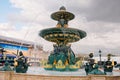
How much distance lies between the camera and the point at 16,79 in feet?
34.0

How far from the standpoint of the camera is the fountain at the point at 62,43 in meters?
18.4

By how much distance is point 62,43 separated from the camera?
19.7 metres

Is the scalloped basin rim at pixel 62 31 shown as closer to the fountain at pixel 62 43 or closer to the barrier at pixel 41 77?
the fountain at pixel 62 43

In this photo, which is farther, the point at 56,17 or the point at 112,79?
the point at 56,17

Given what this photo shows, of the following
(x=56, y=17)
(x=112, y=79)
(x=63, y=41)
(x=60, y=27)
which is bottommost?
(x=112, y=79)

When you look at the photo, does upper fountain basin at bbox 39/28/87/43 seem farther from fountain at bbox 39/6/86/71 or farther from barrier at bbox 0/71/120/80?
barrier at bbox 0/71/120/80

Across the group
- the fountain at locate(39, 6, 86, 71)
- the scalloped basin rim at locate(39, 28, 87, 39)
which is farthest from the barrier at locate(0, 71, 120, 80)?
the scalloped basin rim at locate(39, 28, 87, 39)

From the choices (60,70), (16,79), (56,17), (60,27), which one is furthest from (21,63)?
(56,17)

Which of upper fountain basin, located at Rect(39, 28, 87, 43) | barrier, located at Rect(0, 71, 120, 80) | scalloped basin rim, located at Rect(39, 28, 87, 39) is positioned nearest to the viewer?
barrier, located at Rect(0, 71, 120, 80)

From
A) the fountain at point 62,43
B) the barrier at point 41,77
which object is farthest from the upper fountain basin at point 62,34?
the barrier at point 41,77

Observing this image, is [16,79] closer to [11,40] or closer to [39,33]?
[39,33]

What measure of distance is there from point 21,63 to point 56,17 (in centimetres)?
851

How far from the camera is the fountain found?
723 inches

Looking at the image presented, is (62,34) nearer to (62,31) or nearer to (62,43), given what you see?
(62,31)
